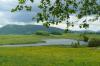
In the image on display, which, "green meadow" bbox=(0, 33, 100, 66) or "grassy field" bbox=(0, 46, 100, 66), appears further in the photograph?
"green meadow" bbox=(0, 33, 100, 66)

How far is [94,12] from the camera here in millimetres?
15430

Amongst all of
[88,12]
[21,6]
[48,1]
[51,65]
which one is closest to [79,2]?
[88,12]

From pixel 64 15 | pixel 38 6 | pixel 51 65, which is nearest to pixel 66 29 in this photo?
pixel 64 15

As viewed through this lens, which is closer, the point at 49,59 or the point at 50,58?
the point at 49,59

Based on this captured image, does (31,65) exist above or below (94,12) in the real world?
below

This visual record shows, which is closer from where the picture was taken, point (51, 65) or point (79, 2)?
point (79, 2)

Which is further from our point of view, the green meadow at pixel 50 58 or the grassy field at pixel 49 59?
the green meadow at pixel 50 58

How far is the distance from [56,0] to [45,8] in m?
0.57

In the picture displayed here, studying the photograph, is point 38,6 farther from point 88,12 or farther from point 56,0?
point 88,12

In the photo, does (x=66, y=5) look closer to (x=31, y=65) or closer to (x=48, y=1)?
(x=48, y=1)

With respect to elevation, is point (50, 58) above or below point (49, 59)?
below

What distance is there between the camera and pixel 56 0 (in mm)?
15203

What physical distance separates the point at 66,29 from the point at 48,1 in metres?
1.42

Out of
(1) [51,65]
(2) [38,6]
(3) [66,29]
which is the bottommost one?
(1) [51,65]
